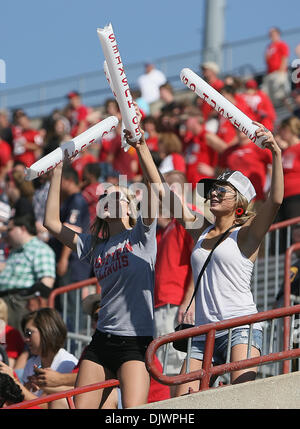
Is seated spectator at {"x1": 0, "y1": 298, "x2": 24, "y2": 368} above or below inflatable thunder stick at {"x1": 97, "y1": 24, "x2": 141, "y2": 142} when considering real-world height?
below

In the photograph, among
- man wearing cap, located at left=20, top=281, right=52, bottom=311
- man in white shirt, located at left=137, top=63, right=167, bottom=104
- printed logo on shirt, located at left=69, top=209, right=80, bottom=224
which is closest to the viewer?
man wearing cap, located at left=20, top=281, right=52, bottom=311

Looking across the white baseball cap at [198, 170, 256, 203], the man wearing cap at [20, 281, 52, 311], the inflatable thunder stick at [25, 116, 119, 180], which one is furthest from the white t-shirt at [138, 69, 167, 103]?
the white baseball cap at [198, 170, 256, 203]

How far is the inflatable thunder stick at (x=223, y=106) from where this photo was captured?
6.70 metres

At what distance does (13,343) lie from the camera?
396 inches

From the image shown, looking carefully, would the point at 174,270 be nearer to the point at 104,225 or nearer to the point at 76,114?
the point at 104,225

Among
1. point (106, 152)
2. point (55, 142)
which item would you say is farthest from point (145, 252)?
point (106, 152)

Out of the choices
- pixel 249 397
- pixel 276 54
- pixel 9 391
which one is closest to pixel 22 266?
pixel 9 391

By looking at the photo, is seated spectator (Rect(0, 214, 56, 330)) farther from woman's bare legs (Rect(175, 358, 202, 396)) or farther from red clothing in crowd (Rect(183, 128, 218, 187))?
woman's bare legs (Rect(175, 358, 202, 396))

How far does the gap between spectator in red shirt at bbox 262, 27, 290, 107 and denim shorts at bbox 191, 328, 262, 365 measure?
40.3 feet

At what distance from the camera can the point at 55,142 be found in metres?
14.9

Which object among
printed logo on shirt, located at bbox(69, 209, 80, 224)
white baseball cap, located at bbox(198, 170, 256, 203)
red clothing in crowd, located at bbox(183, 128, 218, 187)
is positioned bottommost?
white baseball cap, located at bbox(198, 170, 256, 203)

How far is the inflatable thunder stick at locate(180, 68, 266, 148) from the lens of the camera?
22.0 ft

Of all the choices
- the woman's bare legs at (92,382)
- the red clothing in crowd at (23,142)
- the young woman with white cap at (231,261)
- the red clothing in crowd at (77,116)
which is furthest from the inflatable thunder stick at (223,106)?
the red clothing in crowd at (77,116)
